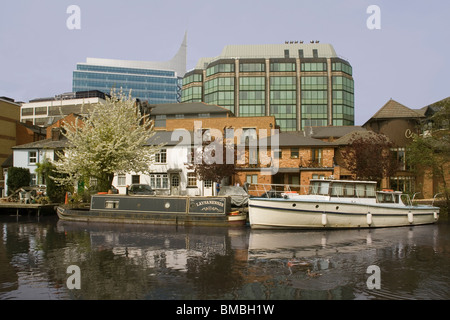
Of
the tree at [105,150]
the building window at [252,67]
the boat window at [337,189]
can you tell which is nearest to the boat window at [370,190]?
the boat window at [337,189]

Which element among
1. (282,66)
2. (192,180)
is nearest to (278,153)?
(192,180)

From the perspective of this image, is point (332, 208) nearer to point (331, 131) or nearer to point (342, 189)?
point (342, 189)

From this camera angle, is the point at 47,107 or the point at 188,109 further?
the point at 47,107

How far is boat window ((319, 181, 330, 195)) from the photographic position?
2555 centimetres

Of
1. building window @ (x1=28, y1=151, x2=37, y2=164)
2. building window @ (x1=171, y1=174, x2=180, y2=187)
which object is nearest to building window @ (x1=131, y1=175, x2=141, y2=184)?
building window @ (x1=171, y1=174, x2=180, y2=187)

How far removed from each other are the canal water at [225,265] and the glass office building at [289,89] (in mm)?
→ 67520

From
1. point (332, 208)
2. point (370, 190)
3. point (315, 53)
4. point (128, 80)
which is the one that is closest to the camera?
point (332, 208)

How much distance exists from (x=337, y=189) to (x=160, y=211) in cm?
1316

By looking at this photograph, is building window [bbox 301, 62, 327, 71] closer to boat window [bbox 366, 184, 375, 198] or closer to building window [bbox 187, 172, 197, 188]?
building window [bbox 187, 172, 197, 188]

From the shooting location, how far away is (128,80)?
14775 centimetres

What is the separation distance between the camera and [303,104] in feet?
296

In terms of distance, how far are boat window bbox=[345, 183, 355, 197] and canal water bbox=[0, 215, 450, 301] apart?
2.62 m
